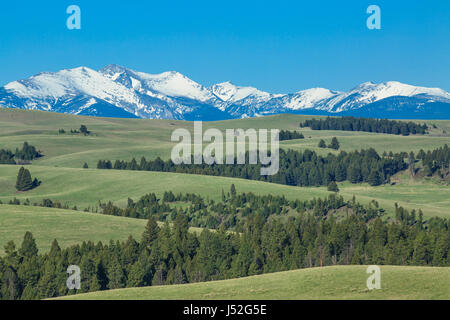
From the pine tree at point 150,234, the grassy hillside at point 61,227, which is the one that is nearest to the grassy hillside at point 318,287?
the pine tree at point 150,234

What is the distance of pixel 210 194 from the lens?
193m

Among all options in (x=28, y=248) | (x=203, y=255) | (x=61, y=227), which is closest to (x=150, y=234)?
(x=203, y=255)

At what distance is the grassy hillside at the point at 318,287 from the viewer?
173 ft

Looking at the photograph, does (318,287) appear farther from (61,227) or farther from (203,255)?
(61,227)

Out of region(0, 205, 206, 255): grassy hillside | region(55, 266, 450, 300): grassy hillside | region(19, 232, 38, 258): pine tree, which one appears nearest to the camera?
region(55, 266, 450, 300): grassy hillside

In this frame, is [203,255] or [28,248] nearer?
[28,248]

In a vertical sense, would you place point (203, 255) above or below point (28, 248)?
below

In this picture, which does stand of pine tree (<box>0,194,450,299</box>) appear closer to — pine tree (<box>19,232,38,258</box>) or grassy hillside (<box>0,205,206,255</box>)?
pine tree (<box>19,232,38,258</box>)

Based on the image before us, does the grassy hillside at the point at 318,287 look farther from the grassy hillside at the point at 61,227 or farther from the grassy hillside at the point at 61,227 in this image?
the grassy hillside at the point at 61,227

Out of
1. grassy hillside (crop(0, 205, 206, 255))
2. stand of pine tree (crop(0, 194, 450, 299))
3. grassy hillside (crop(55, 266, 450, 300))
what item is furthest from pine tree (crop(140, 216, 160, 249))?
grassy hillside (crop(55, 266, 450, 300))

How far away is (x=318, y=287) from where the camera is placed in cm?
5575

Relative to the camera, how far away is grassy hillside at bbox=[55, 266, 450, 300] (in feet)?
173

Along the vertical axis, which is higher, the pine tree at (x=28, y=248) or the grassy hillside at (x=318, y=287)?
the grassy hillside at (x=318, y=287)

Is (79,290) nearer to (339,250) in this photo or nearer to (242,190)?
(339,250)
